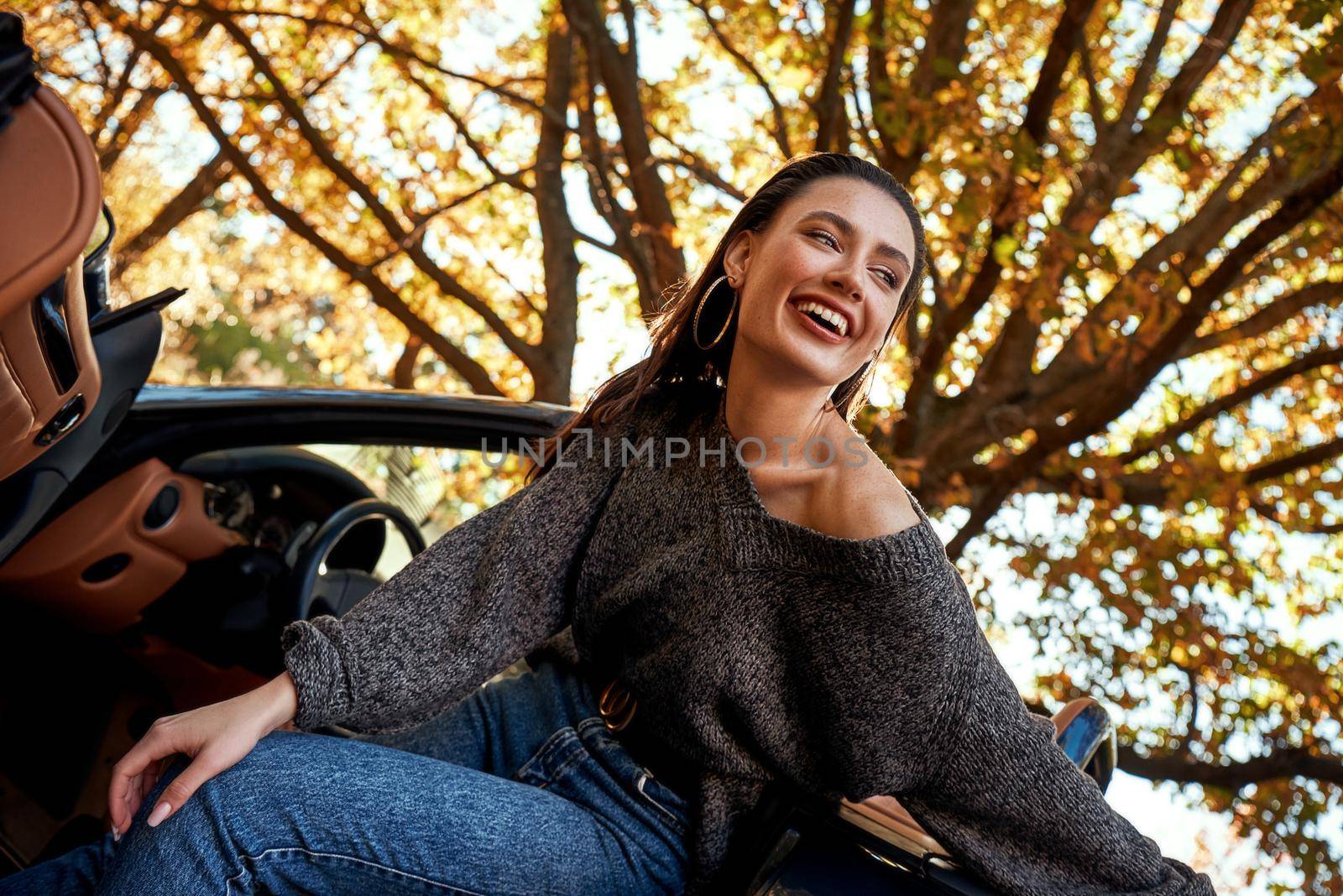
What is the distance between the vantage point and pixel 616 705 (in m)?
1.64

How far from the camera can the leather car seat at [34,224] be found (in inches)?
53.6

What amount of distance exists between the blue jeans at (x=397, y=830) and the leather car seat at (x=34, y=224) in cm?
60

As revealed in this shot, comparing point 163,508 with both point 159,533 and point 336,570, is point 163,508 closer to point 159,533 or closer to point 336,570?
point 159,533

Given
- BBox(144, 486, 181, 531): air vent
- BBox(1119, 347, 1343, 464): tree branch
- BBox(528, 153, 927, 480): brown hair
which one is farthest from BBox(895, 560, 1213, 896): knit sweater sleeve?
BBox(1119, 347, 1343, 464): tree branch

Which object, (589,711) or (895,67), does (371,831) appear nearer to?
(589,711)

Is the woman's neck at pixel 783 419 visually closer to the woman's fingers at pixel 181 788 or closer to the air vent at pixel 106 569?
the woman's fingers at pixel 181 788

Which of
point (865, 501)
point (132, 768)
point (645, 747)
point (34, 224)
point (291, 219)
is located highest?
point (291, 219)

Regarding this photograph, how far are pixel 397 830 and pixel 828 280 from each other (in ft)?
2.96

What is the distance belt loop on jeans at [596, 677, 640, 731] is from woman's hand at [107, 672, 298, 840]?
1.57 ft

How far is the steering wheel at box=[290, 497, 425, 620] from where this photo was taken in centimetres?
219

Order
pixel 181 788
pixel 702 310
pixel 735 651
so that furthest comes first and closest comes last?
pixel 702 310 → pixel 735 651 → pixel 181 788

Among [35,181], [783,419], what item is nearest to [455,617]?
[783,419]

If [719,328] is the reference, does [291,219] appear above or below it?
above

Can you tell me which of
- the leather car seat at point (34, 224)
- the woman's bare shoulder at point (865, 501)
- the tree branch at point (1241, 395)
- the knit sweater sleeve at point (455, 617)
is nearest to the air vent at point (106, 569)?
the leather car seat at point (34, 224)
